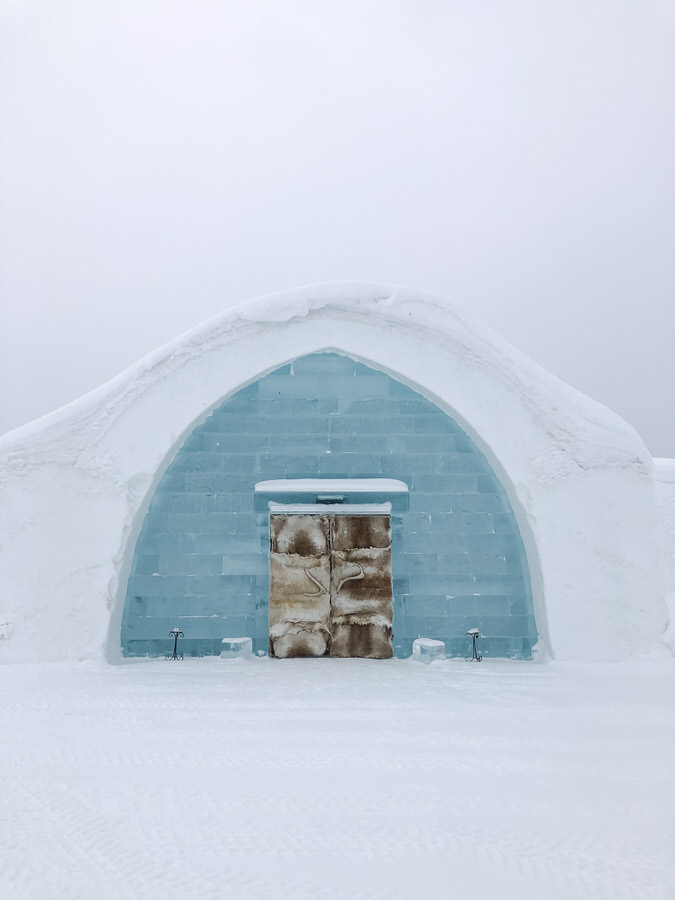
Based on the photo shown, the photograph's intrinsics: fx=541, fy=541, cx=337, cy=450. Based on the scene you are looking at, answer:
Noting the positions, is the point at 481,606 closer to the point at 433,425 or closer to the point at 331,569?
the point at 331,569

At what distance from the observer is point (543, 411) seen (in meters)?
5.67

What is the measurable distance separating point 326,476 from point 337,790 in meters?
3.52

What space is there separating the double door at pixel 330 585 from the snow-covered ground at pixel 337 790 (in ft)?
3.26

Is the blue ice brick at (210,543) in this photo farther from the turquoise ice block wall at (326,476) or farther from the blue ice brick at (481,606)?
the blue ice brick at (481,606)

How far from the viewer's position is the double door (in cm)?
555

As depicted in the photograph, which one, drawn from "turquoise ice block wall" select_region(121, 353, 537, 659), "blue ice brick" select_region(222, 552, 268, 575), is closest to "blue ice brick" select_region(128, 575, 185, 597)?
"turquoise ice block wall" select_region(121, 353, 537, 659)

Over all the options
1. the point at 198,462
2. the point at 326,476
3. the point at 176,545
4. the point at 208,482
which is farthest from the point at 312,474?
the point at 176,545

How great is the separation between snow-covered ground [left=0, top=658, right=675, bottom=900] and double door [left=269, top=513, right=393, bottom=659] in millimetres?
994

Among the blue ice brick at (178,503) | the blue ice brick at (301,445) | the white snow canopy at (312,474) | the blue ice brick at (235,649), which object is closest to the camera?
the white snow canopy at (312,474)

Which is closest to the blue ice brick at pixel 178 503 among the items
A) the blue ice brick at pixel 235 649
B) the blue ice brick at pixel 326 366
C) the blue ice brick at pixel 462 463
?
the blue ice brick at pixel 235 649

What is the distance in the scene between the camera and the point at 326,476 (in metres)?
5.81

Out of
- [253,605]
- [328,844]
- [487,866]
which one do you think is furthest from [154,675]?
[487,866]

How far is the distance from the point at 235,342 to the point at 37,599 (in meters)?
3.25

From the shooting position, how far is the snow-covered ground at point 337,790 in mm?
1898
